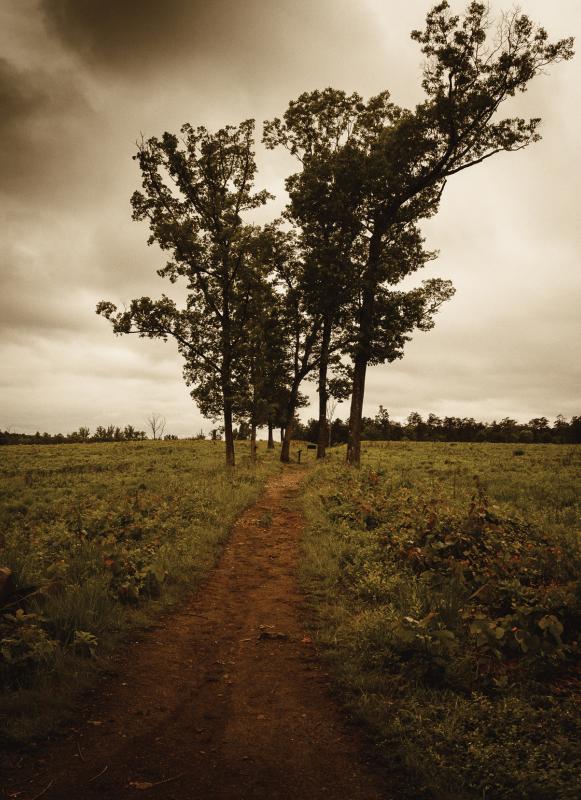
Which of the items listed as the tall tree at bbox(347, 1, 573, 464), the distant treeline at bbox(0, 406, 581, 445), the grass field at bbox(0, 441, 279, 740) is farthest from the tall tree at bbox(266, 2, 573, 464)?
the distant treeline at bbox(0, 406, 581, 445)

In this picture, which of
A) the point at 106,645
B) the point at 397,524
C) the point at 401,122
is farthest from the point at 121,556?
the point at 401,122

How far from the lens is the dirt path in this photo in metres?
3.69

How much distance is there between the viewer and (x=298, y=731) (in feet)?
14.7

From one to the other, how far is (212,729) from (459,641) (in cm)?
321

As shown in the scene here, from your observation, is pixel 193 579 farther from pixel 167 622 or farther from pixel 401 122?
pixel 401 122

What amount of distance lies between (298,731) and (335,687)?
0.88 metres

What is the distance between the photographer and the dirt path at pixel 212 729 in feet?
12.1

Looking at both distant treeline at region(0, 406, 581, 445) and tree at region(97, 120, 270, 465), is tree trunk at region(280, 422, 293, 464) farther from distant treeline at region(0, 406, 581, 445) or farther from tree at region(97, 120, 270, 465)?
distant treeline at region(0, 406, 581, 445)

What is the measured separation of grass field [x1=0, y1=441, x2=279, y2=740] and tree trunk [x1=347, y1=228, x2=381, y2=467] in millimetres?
4981

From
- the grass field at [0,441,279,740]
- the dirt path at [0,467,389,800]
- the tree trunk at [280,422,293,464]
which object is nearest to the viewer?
the dirt path at [0,467,389,800]

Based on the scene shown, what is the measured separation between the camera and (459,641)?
5.80m

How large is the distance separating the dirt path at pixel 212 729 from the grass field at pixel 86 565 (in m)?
0.48

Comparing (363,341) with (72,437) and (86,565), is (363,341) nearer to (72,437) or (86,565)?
(86,565)

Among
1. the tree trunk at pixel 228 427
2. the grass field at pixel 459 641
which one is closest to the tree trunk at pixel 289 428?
the tree trunk at pixel 228 427
